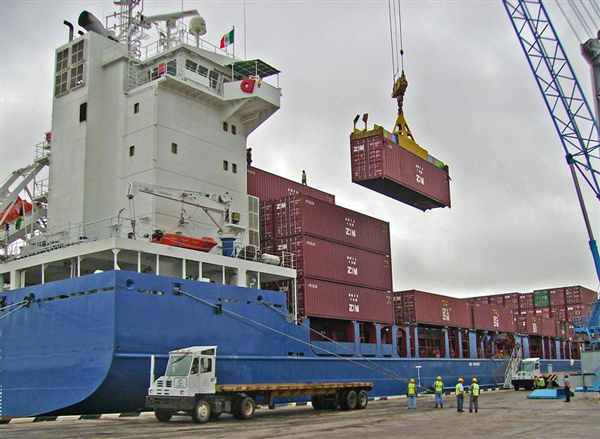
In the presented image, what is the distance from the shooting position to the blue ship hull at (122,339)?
15.4m

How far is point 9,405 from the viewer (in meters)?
16.8

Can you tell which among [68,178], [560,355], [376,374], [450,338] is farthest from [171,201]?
[560,355]

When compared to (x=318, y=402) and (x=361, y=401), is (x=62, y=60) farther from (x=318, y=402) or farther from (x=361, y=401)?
(x=361, y=401)

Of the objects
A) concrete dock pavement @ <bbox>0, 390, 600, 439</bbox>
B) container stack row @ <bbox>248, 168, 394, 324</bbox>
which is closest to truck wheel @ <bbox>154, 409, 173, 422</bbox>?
concrete dock pavement @ <bbox>0, 390, 600, 439</bbox>

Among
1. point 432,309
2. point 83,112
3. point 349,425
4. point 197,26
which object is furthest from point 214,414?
point 432,309

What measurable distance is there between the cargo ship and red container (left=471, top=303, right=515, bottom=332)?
672 centimetres

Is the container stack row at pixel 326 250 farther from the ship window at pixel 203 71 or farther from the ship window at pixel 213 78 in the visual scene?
the ship window at pixel 203 71

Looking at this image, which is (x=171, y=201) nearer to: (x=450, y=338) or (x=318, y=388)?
(x=318, y=388)

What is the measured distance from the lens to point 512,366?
35.2 meters

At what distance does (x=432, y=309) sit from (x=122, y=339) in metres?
17.6

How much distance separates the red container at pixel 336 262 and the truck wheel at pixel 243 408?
7.10m

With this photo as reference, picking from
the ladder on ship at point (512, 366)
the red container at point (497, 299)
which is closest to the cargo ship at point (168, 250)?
the ladder on ship at point (512, 366)

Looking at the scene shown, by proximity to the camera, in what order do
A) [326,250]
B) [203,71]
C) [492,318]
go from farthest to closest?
[492,318], [326,250], [203,71]

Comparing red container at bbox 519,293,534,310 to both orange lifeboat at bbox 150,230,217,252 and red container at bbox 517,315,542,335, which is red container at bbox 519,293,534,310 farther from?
orange lifeboat at bbox 150,230,217,252
